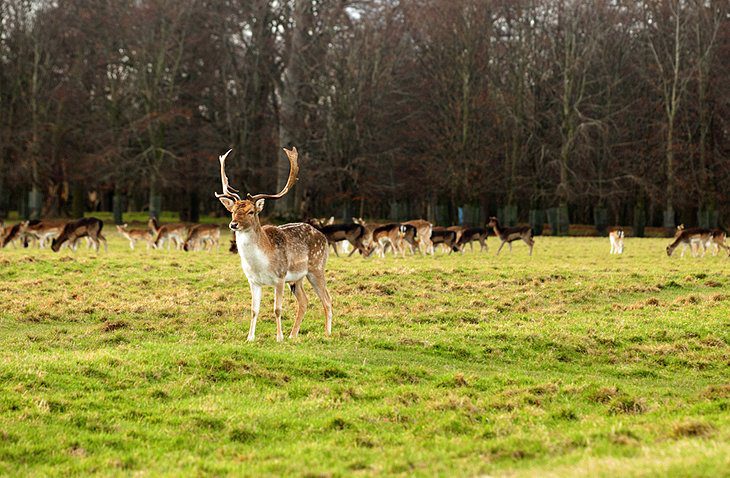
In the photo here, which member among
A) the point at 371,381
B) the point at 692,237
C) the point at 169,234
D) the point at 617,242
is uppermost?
the point at 692,237

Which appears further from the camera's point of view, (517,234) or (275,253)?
(517,234)

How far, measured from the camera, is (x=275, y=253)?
1238cm

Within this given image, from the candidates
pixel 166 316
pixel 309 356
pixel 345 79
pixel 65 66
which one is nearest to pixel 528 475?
pixel 309 356

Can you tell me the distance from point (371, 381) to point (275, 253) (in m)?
2.62

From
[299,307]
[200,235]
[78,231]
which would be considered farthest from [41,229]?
[299,307]

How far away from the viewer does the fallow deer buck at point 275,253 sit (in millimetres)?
12117

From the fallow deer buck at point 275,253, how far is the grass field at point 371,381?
58cm

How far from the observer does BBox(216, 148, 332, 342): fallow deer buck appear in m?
12.1

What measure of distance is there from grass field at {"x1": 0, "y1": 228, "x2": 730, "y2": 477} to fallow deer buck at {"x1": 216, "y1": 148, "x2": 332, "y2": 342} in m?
0.58

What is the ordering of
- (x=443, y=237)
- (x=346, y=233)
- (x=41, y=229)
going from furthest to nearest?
1. (x=41, y=229)
2. (x=443, y=237)
3. (x=346, y=233)

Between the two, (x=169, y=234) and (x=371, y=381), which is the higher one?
(x=169, y=234)

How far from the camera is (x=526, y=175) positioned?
165 feet

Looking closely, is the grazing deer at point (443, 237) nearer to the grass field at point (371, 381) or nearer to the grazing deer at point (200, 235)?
the grazing deer at point (200, 235)

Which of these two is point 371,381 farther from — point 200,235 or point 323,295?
point 200,235
